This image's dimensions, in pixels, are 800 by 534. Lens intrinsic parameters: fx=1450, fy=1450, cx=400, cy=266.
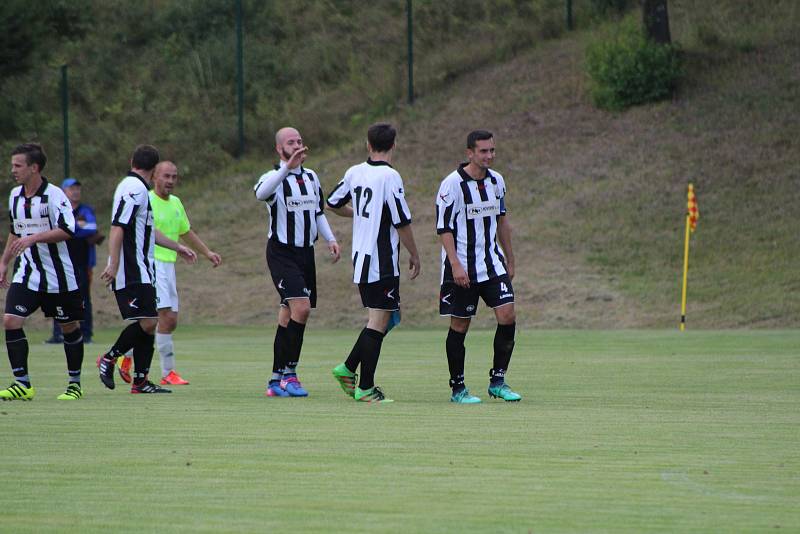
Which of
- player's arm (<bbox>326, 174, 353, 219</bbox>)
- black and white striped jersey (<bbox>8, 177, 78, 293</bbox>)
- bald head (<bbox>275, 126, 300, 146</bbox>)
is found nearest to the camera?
player's arm (<bbox>326, 174, 353, 219</bbox>)

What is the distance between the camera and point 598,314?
28.9m

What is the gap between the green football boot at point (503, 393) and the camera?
11.7 m

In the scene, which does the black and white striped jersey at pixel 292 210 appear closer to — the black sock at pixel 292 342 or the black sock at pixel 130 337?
the black sock at pixel 292 342

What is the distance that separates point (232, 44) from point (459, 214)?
3302cm

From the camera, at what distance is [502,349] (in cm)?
1167

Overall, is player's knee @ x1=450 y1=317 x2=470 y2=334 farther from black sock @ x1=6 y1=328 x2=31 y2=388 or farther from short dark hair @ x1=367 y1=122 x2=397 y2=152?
black sock @ x1=6 y1=328 x2=31 y2=388

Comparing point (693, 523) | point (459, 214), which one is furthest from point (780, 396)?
point (693, 523)

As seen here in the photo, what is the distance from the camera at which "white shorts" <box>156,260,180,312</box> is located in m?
14.6

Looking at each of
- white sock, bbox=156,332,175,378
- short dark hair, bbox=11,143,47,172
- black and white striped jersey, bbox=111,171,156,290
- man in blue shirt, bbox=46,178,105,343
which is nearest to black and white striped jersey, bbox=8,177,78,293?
short dark hair, bbox=11,143,47,172

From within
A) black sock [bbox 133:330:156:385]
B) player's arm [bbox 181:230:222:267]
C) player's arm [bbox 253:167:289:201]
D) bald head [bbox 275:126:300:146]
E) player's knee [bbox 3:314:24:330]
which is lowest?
black sock [bbox 133:330:156:385]

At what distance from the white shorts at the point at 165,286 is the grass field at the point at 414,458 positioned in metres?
0.92

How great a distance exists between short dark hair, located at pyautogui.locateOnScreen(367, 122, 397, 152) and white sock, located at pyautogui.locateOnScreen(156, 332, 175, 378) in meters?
4.03

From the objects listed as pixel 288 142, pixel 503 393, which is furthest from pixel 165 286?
pixel 503 393

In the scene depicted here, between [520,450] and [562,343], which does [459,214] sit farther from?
[562,343]
